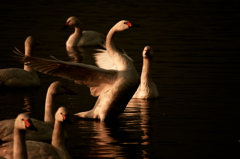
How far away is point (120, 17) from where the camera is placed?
1355 inches

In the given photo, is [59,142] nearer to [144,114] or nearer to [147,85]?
[144,114]

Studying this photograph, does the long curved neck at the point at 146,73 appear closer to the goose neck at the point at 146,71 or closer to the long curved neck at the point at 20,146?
the goose neck at the point at 146,71

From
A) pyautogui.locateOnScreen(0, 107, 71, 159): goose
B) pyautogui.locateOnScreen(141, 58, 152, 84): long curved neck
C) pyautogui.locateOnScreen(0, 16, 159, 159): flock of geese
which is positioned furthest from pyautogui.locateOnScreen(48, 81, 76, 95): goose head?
pyautogui.locateOnScreen(141, 58, 152, 84): long curved neck

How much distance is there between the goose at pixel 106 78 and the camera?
13711 millimetres

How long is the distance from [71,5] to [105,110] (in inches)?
1079

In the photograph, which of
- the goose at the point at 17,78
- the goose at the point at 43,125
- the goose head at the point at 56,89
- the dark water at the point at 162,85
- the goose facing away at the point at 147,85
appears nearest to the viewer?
the goose at the point at 43,125

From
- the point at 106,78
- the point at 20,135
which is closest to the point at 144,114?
the point at 106,78

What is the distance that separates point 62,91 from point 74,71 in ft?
2.72

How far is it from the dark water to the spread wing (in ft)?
2.70

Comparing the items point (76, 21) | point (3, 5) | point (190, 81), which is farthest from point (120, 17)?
point (190, 81)

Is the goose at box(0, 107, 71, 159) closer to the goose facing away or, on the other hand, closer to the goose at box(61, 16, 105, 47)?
the goose facing away

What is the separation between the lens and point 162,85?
18.3 m

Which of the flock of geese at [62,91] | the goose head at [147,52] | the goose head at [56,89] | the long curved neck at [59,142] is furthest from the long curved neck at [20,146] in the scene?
the goose head at [147,52]

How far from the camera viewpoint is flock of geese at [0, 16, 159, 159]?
10.4 meters
